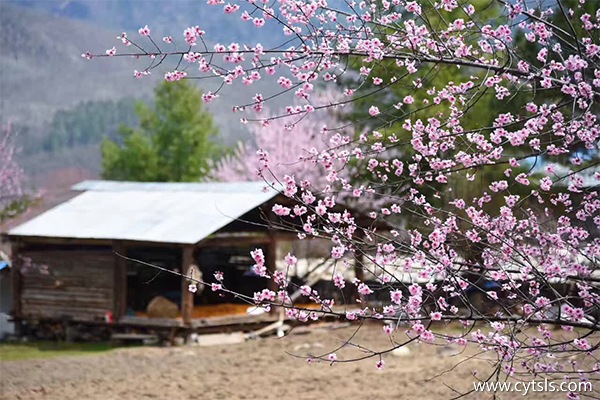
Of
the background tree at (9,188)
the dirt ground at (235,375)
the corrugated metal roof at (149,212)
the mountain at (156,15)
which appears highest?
the mountain at (156,15)

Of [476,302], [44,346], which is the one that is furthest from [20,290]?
[476,302]

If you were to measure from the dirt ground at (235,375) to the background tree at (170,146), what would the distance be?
93.7ft

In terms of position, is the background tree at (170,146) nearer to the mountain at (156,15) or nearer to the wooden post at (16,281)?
the wooden post at (16,281)

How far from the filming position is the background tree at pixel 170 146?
42250mm

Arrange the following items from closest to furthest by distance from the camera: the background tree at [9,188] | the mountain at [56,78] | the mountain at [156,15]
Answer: the background tree at [9,188]
the mountain at [56,78]
the mountain at [156,15]

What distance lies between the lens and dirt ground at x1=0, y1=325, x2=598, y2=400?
32.8 feet

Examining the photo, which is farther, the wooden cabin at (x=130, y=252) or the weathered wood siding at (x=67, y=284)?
the weathered wood siding at (x=67, y=284)

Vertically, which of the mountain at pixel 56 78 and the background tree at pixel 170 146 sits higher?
the mountain at pixel 56 78

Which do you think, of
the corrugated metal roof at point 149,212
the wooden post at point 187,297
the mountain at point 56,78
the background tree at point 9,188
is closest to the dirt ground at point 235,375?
the wooden post at point 187,297

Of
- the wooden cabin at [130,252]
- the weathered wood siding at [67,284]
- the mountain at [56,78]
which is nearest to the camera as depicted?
the wooden cabin at [130,252]

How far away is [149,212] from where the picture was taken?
15.8 meters

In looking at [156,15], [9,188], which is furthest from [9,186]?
[156,15]

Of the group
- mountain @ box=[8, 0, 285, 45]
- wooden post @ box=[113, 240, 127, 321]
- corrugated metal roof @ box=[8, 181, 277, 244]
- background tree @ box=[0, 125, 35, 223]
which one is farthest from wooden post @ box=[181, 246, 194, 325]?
mountain @ box=[8, 0, 285, 45]

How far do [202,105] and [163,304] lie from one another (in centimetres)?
3266
